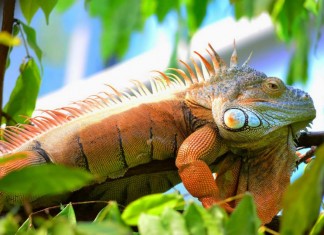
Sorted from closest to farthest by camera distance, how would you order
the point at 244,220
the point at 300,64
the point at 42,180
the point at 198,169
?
the point at 42,180
the point at 244,220
the point at 198,169
the point at 300,64

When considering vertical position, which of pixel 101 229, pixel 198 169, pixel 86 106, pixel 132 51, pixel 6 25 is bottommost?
pixel 132 51

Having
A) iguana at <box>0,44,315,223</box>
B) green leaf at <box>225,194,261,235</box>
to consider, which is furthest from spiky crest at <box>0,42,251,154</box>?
green leaf at <box>225,194,261,235</box>

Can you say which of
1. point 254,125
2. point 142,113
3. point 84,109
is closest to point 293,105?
point 254,125

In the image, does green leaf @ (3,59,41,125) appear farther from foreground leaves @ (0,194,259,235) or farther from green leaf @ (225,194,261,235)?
green leaf @ (225,194,261,235)

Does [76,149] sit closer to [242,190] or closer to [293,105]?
[242,190]

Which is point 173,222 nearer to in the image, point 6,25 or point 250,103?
point 250,103

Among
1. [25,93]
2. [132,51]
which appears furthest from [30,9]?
[132,51]

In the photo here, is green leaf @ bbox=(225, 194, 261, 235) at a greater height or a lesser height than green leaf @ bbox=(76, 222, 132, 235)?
lesser
